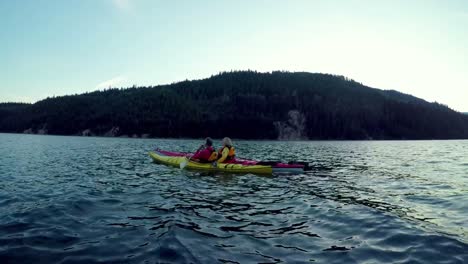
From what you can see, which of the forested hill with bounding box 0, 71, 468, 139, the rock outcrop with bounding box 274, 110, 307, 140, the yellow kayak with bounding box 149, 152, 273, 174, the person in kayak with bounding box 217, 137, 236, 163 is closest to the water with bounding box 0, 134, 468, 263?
the yellow kayak with bounding box 149, 152, 273, 174

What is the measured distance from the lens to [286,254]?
714 centimetres

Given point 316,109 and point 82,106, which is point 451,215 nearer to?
point 316,109

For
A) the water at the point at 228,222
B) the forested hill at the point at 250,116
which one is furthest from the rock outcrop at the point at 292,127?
the water at the point at 228,222

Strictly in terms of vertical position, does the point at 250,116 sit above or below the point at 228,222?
above

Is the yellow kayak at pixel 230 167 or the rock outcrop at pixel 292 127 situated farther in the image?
the rock outcrop at pixel 292 127

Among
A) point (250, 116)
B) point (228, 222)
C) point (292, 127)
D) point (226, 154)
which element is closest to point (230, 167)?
point (226, 154)

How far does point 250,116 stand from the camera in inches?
6275

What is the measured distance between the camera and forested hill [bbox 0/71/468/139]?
14975 centimetres

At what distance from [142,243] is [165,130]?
464 feet

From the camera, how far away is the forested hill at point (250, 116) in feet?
491

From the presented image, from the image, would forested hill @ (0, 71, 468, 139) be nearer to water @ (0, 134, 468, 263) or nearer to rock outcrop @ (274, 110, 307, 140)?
rock outcrop @ (274, 110, 307, 140)

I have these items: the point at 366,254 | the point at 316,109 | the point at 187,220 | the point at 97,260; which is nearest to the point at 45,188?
the point at 187,220

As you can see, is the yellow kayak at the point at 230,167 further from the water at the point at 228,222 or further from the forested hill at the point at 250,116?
the forested hill at the point at 250,116

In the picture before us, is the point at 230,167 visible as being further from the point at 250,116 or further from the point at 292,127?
the point at 250,116
